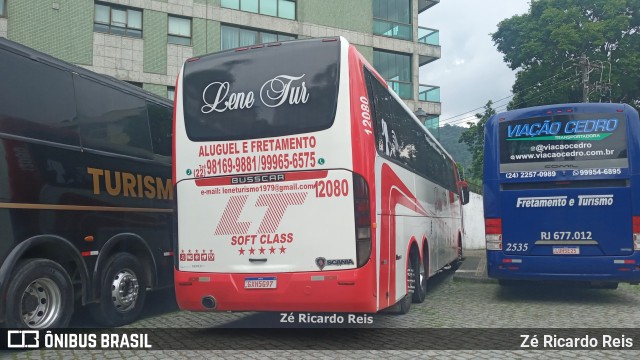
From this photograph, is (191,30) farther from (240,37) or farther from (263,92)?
(263,92)

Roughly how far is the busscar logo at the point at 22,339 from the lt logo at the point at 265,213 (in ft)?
7.54

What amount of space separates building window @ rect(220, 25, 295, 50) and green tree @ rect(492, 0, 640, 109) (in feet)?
51.9

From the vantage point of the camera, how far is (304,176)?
6.55 m

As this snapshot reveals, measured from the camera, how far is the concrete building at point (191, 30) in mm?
21609

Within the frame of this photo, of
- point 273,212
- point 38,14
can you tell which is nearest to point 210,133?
point 273,212

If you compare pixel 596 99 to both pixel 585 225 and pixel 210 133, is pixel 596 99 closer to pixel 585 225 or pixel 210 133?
pixel 585 225

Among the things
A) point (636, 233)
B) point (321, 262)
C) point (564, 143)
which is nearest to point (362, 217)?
point (321, 262)

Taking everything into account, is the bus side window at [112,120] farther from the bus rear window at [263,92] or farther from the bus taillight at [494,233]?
the bus taillight at [494,233]

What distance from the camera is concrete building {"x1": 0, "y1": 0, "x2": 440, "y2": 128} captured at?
21.6 metres

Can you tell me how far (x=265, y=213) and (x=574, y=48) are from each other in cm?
2972

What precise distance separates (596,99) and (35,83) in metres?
30.9

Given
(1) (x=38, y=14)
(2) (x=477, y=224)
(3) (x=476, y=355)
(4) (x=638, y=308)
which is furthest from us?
(2) (x=477, y=224)

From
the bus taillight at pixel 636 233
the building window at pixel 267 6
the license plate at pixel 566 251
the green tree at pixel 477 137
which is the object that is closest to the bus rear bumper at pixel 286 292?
the license plate at pixel 566 251

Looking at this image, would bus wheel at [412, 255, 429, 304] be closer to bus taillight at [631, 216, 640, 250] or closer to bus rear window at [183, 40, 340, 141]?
bus taillight at [631, 216, 640, 250]
